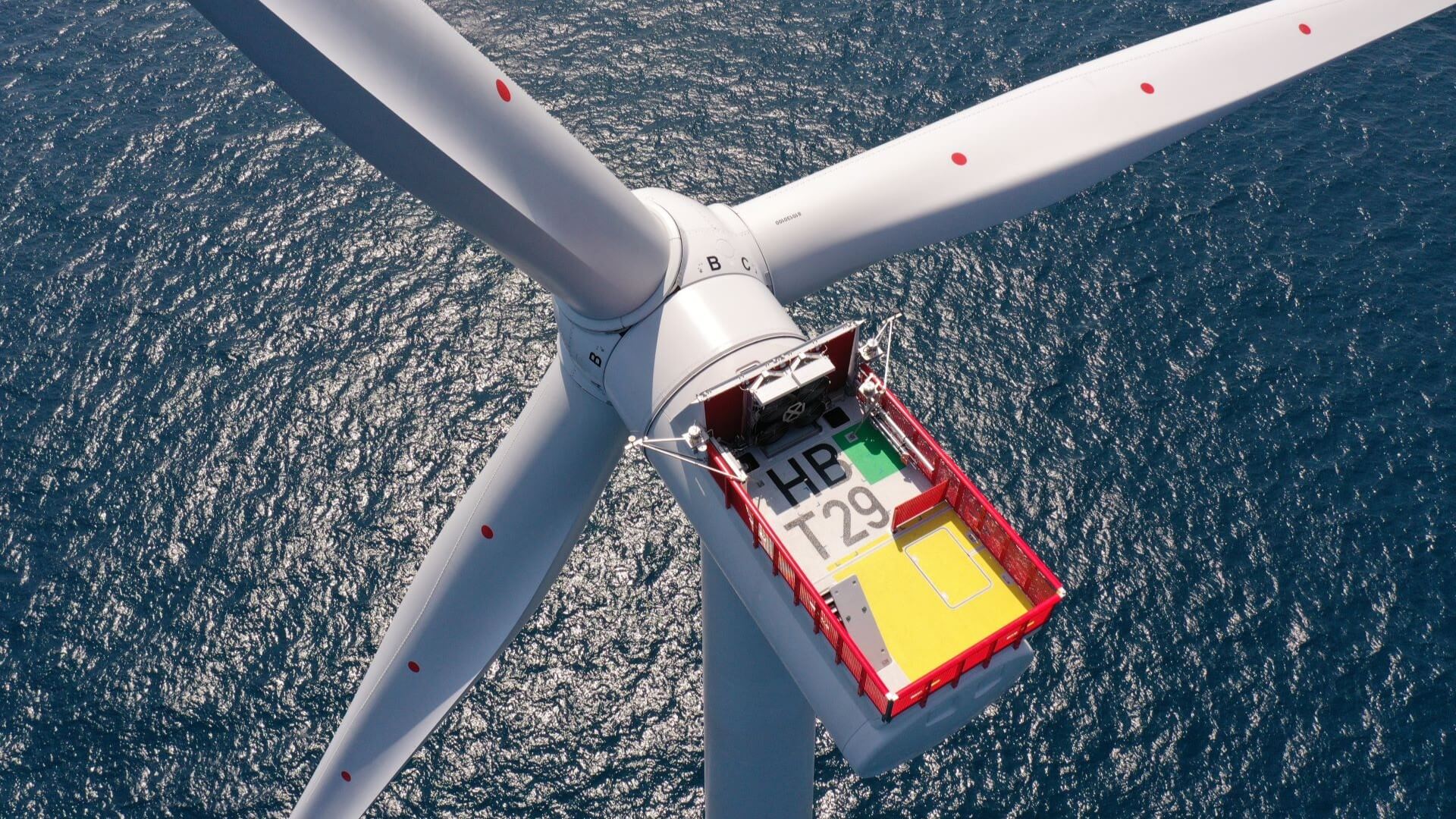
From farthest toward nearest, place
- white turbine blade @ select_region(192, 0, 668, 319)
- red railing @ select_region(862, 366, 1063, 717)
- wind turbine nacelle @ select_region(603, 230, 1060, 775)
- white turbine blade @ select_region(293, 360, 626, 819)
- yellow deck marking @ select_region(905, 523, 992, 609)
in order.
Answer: white turbine blade @ select_region(293, 360, 626, 819)
yellow deck marking @ select_region(905, 523, 992, 609)
wind turbine nacelle @ select_region(603, 230, 1060, 775)
red railing @ select_region(862, 366, 1063, 717)
white turbine blade @ select_region(192, 0, 668, 319)

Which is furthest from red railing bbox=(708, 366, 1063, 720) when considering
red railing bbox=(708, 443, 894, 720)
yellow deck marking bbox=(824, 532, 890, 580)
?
yellow deck marking bbox=(824, 532, 890, 580)

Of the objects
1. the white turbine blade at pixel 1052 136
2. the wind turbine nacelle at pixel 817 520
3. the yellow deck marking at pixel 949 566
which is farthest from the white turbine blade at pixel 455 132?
the yellow deck marking at pixel 949 566

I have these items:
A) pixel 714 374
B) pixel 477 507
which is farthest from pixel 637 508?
pixel 714 374

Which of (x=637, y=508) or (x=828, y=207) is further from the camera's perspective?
(x=637, y=508)

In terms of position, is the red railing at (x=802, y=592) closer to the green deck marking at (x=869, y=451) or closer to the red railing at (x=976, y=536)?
the red railing at (x=976, y=536)

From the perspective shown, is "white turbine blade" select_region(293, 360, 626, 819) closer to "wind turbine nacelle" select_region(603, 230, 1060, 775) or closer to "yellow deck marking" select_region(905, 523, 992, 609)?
"wind turbine nacelle" select_region(603, 230, 1060, 775)

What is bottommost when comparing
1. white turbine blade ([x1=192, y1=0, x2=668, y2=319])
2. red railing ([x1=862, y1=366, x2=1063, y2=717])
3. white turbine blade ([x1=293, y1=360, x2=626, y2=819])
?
red railing ([x1=862, y1=366, x2=1063, y2=717])

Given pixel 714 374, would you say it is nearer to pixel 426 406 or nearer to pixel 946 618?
pixel 946 618
